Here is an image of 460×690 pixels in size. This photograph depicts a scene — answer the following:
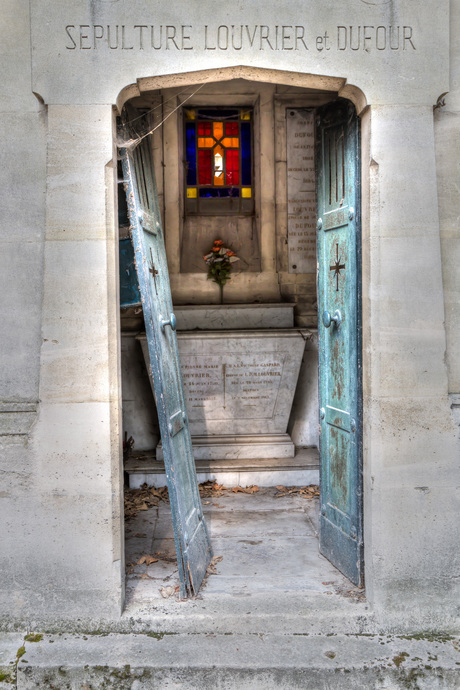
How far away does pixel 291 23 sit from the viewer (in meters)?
3.19

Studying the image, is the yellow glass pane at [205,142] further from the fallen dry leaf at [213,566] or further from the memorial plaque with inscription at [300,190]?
the fallen dry leaf at [213,566]

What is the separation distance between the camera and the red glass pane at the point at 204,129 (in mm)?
7191

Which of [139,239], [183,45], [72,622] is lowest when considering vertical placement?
[72,622]

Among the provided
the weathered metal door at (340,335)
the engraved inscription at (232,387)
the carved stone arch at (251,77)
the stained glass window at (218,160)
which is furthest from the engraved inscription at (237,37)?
the stained glass window at (218,160)

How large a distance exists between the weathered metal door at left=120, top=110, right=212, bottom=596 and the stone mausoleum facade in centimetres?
22

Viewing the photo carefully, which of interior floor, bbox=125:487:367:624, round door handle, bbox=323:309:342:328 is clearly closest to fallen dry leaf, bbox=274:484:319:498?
interior floor, bbox=125:487:367:624

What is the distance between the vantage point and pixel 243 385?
607 cm

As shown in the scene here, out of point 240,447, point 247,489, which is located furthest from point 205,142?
point 247,489

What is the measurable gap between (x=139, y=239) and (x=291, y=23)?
1.38 meters

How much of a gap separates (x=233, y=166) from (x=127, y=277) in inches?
155

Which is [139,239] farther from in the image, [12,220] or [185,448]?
[185,448]

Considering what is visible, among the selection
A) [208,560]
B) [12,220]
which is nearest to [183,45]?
[12,220]

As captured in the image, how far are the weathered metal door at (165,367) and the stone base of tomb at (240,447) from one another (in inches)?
70.8

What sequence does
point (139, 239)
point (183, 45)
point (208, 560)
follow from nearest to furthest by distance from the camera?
point (183, 45) → point (139, 239) → point (208, 560)
